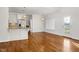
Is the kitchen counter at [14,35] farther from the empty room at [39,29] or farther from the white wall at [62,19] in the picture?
the white wall at [62,19]

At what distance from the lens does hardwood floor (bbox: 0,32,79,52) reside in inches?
62.2

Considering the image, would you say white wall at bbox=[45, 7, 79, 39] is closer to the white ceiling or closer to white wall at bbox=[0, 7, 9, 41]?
the white ceiling

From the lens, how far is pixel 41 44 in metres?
1.63

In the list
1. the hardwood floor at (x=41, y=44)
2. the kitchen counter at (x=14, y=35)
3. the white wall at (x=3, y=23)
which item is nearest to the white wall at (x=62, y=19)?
the hardwood floor at (x=41, y=44)

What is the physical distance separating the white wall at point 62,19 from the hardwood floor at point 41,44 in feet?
0.36

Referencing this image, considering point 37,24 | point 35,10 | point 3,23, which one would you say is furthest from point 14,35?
point 35,10

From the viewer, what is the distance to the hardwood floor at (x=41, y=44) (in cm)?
158

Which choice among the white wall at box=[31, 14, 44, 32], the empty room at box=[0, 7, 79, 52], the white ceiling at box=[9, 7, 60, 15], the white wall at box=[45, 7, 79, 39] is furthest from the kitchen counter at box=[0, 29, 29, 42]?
the white wall at box=[45, 7, 79, 39]

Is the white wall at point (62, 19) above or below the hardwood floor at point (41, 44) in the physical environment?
above

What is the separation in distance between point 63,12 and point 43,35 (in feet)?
1.75

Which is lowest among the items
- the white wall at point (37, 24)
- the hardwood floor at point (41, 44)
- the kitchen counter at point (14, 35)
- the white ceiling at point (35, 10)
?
the hardwood floor at point (41, 44)

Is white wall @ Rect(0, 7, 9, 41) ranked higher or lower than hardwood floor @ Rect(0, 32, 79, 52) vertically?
higher

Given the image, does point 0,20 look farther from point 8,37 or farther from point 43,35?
point 43,35
